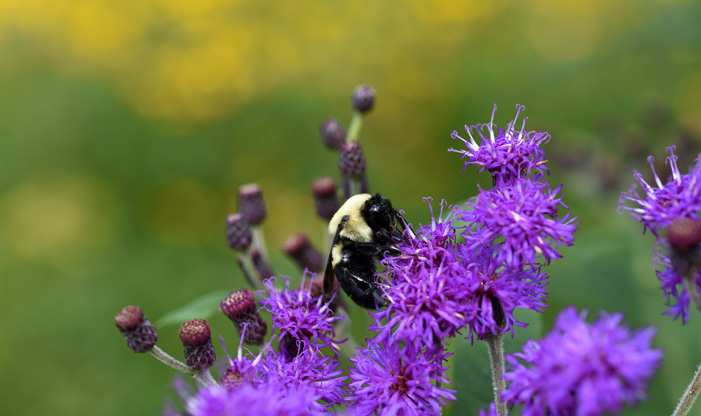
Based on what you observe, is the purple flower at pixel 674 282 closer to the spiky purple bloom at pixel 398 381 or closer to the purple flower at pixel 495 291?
the purple flower at pixel 495 291

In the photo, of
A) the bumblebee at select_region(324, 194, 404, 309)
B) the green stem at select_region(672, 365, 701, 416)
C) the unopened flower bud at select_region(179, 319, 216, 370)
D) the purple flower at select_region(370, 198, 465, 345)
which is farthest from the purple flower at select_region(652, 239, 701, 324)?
the unopened flower bud at select_region(179, 319, 216, 370)

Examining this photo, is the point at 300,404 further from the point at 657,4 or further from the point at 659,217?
the point at 657,4

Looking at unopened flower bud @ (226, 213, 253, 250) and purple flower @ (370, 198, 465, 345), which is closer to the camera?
purple flower @ (370, 198, 465, 345)

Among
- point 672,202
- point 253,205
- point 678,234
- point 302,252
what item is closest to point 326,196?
point 302,252

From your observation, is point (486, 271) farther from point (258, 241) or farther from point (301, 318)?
point (258, 241)

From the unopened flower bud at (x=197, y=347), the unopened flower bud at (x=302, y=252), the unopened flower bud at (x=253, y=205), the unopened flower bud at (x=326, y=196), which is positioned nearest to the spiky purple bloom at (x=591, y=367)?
the unopened flower bud at (x=197, y=347)

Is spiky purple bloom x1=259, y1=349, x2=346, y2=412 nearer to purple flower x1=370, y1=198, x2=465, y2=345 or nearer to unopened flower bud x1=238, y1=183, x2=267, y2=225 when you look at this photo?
purple flower x1=370, y1=198, x2=465, y2=345
